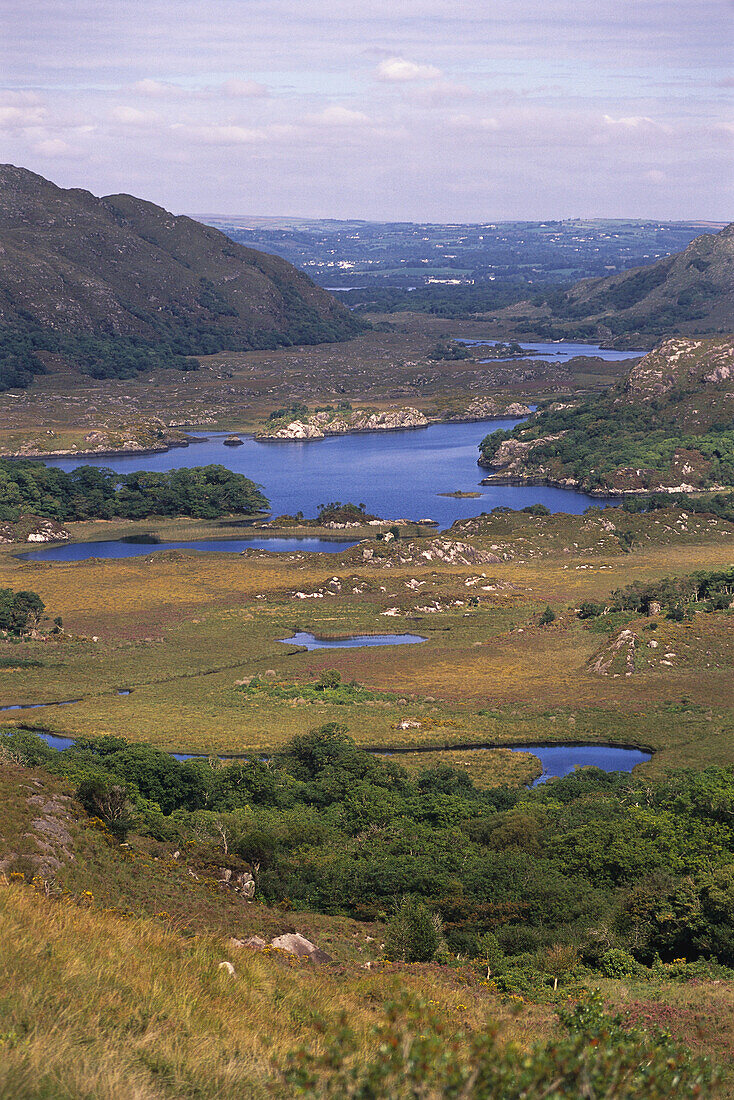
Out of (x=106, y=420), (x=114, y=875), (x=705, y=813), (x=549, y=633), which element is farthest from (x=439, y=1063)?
(x=106, y=420)

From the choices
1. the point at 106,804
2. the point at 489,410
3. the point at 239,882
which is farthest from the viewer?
the point at 489,410

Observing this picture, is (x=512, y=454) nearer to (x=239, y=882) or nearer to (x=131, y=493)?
(x=131, y=493)

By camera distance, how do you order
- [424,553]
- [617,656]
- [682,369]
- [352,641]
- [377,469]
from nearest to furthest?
[617,656] → [352,641] → [424,553] → [377,469] → [682,369]

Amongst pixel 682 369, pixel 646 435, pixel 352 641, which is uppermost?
pixel 682 369

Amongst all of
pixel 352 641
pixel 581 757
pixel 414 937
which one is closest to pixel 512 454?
pixel 352 641

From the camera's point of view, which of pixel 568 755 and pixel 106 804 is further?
pixel 568 755

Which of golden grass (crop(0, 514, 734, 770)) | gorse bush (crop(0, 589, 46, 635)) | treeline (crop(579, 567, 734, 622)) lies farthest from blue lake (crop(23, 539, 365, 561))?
treeline (crop(579, 567, 734, 622))

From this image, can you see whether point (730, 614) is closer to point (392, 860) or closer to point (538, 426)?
point (392, 860)
